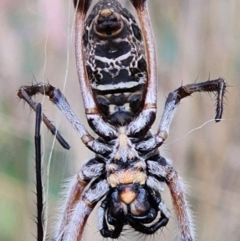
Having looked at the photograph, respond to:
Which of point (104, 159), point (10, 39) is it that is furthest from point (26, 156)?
point (104, 159)

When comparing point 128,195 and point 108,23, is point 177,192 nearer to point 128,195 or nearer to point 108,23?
point 128,195

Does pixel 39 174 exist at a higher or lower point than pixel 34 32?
lower

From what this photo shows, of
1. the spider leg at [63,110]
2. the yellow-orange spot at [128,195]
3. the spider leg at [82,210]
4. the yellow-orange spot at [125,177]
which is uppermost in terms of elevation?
the spider leg at [63,110]

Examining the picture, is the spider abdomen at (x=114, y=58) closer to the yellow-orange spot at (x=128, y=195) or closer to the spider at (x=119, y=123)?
the spider at (x=119, y=123)

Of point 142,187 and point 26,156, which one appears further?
point 26,156

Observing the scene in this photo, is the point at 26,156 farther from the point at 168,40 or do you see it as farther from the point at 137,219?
the point at 137,219

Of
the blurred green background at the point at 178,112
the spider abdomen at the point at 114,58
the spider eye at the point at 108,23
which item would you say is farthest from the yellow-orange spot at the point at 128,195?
the blurred green background at the point at 178,112

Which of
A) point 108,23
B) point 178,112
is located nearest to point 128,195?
point 108,23
